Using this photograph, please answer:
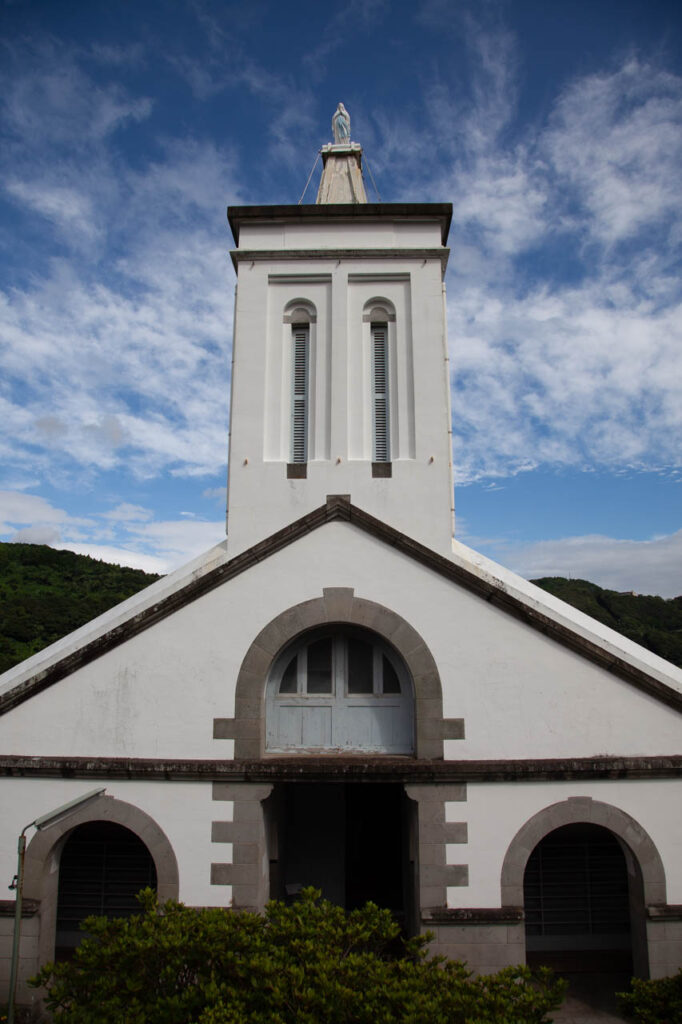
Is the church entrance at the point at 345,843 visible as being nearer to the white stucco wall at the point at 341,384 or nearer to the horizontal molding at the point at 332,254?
the white stucco wall at the point at 341,384

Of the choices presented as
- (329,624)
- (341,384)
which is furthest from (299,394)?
(329,624)

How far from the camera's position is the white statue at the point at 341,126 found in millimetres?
17094

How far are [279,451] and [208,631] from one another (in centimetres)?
389

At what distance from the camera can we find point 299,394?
1389 centimetres

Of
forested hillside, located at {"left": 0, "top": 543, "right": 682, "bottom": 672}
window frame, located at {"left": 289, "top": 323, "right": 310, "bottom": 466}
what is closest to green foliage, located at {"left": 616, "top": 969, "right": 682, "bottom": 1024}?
window frame, located at {"left": 289, "top": 323, "right": 310, "bottom": 466}

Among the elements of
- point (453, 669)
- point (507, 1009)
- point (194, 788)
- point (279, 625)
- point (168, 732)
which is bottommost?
point (507, 1009)

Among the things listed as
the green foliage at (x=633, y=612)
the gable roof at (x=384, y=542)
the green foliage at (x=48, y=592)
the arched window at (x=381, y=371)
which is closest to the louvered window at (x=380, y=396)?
the arched window at (x=381, y=371)

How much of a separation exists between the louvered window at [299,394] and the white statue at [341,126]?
6071mm

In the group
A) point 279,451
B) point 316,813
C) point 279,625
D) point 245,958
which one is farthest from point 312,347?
point 245,958

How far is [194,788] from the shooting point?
34.4 feet

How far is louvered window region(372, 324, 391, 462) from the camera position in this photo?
13492 millimetres

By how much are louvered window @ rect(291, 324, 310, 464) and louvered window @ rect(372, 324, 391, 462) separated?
1327 millimetres

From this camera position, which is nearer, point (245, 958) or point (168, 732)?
point (245, 958)

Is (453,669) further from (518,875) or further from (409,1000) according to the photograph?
(409,1000)
